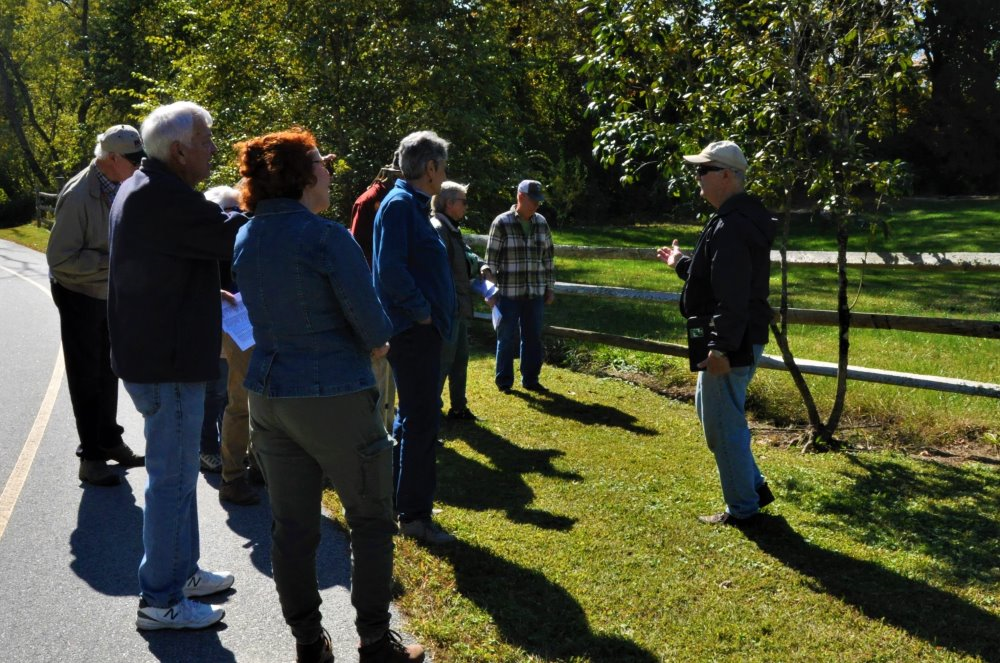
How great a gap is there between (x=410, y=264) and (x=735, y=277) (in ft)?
5.42

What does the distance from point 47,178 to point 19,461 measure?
42239 mm

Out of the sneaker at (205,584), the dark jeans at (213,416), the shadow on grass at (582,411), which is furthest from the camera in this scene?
the shadow on grass at (582,411)

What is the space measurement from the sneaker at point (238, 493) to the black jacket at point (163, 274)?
1.96 m

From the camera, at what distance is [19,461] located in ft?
22.3

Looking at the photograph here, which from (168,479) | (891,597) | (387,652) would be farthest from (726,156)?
(168,479)

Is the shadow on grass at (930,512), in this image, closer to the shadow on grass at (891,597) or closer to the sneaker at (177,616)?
the shadow on grass at (891,597)

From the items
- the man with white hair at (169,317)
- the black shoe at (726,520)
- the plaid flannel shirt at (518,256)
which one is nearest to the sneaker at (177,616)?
the man with white hair at (169,317)

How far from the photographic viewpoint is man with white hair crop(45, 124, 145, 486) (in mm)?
6039

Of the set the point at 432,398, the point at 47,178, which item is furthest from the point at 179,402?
the point at 47,178

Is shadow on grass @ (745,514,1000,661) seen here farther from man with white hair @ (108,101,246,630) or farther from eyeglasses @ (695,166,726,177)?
man with white hair @ (108,101,246,630)

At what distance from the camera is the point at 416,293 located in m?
4.84

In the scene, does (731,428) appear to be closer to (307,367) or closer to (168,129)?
(307,367)

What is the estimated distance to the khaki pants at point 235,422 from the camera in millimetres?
5898

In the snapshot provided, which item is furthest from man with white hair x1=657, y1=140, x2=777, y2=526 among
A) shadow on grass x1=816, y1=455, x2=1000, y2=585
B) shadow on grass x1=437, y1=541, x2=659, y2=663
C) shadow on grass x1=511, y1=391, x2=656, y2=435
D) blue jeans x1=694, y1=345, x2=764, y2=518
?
shadow on grass x1=511, y1=391, x2=656, y2=435
